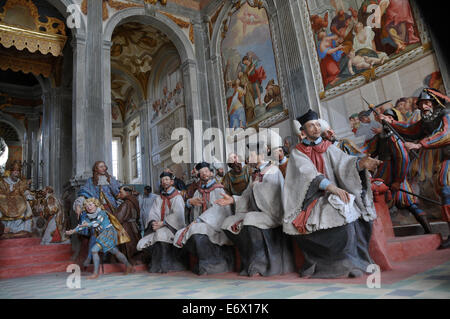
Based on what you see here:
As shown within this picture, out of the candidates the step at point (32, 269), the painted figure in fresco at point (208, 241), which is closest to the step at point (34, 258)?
the step at point (32, 269)

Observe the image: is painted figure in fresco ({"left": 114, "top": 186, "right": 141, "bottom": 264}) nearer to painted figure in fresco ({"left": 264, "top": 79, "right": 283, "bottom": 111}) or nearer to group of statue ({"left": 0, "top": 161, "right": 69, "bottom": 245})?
group of statue ({"left": 0, "top": 161, "right": 69, "bottom": 245})

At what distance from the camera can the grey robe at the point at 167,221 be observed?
4402 mm

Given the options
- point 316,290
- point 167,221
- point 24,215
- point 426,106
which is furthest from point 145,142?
point 316,290

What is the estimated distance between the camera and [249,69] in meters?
9.28

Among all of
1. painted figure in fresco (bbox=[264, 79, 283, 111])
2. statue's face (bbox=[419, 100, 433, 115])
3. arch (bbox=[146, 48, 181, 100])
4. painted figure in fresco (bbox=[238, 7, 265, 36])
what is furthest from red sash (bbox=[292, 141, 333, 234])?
arch (bbox=[146, 48, 181, 100])

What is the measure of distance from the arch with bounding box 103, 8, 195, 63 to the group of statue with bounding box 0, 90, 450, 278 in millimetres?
5990

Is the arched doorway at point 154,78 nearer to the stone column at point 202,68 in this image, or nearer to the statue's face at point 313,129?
the stone column at point 202,68

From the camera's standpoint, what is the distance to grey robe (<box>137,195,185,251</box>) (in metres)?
4.40

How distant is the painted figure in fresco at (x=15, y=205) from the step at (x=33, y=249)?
98cm

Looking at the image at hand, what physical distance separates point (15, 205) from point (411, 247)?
7.94 metres

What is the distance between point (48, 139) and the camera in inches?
463
